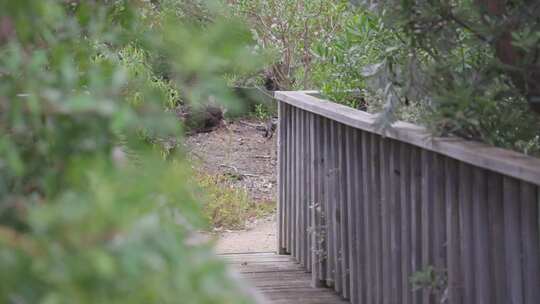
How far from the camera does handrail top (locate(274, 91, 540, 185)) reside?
316 cm

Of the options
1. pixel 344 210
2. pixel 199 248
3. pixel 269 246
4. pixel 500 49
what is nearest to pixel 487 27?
pixel 500 49

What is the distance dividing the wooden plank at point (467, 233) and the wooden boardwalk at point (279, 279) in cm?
182

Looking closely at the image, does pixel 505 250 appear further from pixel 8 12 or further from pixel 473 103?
pixel 8 12

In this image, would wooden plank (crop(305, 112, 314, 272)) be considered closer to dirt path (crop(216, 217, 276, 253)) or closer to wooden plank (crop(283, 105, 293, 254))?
wooden plank (crop(283, 105, 293, 254))

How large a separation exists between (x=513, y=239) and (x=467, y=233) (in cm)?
38

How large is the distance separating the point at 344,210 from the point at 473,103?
1906 millimetres

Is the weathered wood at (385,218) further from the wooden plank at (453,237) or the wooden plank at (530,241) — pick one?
the wooden plank at (530,241)

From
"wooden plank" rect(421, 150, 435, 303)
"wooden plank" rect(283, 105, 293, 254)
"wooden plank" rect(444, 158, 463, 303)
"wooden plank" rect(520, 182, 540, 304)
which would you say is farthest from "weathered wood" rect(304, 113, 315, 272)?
"wooden plank" rect(520, 182, 540, 304)

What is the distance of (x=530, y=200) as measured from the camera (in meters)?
3.25

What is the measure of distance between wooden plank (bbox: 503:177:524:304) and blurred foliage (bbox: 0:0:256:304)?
210 centimetres

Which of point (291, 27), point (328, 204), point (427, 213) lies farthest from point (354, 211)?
point (291, 27)

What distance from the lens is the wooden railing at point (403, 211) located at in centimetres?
340

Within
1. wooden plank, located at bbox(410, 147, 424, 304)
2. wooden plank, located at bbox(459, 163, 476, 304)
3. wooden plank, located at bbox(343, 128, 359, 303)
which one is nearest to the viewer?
wooden plank, located at bbox(459, 163, 476, 304)

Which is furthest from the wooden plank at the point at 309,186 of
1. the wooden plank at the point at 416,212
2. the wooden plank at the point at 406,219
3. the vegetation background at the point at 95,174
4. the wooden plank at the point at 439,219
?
the vegetation background at the point at 95,174
